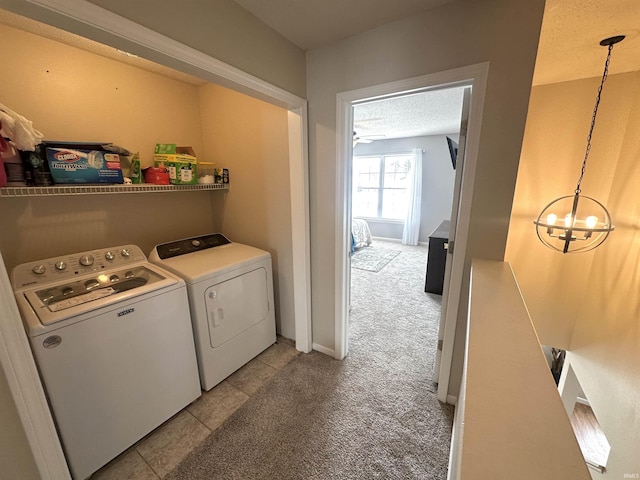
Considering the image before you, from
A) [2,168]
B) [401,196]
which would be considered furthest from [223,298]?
[401,196]

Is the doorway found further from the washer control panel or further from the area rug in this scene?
the washer control panel

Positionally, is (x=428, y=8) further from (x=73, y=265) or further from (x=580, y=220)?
(x=580, y=220)

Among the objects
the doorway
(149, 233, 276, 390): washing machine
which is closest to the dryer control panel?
(149, 233, 276, 390): washing machine

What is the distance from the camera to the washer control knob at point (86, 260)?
1.62 meters

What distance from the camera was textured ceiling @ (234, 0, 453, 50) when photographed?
1.33 m

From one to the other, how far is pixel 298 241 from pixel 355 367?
1.16m

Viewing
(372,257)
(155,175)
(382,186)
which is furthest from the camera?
(382,186)

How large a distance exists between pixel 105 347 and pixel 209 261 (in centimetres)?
79

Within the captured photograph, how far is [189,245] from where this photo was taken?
218 cm

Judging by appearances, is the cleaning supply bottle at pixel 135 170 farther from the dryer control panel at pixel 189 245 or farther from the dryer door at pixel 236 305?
the dryer door at pixel 236 305

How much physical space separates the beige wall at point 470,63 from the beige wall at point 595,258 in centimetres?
178

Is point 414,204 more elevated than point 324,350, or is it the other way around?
point 414,204

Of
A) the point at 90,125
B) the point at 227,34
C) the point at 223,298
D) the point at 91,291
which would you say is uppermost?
the point at 227,34

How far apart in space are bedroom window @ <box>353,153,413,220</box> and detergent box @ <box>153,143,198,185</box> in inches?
200
